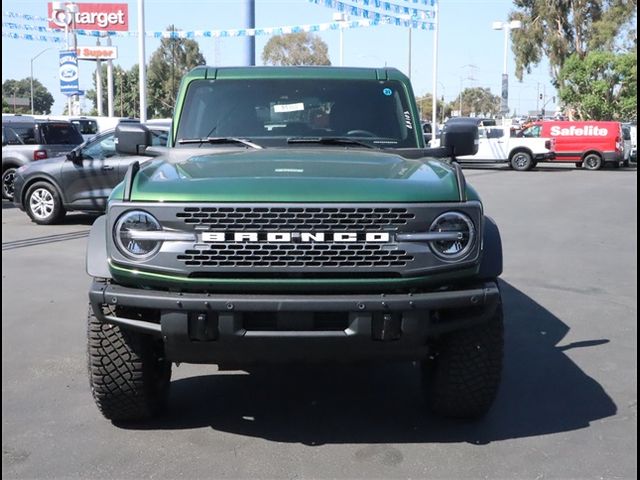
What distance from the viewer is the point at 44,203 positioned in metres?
12.9

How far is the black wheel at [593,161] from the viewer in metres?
30.2

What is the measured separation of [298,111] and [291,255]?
1882 millimetres

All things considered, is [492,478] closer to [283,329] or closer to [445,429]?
[445,429]

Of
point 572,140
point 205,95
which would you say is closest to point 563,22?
point 572,140

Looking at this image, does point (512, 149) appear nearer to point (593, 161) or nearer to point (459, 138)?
point (593, 161)

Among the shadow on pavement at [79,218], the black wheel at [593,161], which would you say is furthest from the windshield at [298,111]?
the black wheel at [593,161]

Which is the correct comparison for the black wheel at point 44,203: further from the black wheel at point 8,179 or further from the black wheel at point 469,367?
the black wheel at point 469,367

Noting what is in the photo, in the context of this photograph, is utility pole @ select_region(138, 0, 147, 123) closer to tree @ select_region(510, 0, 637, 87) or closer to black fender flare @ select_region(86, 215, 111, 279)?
black fender flare @ select_region(86, 215, 111, 279)

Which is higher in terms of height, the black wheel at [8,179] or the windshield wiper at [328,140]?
the windshield wiper at [328,140]

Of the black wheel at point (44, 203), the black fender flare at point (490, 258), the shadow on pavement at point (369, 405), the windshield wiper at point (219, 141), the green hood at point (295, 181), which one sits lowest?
the shadow on pavement at point (369, 405)

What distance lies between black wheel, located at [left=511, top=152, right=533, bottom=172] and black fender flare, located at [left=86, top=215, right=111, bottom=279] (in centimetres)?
2805

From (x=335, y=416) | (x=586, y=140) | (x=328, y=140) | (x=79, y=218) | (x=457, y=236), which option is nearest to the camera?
(x=457, y=236)

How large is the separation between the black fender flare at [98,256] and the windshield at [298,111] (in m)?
1.38

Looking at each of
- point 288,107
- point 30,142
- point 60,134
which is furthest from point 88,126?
point 288,107
